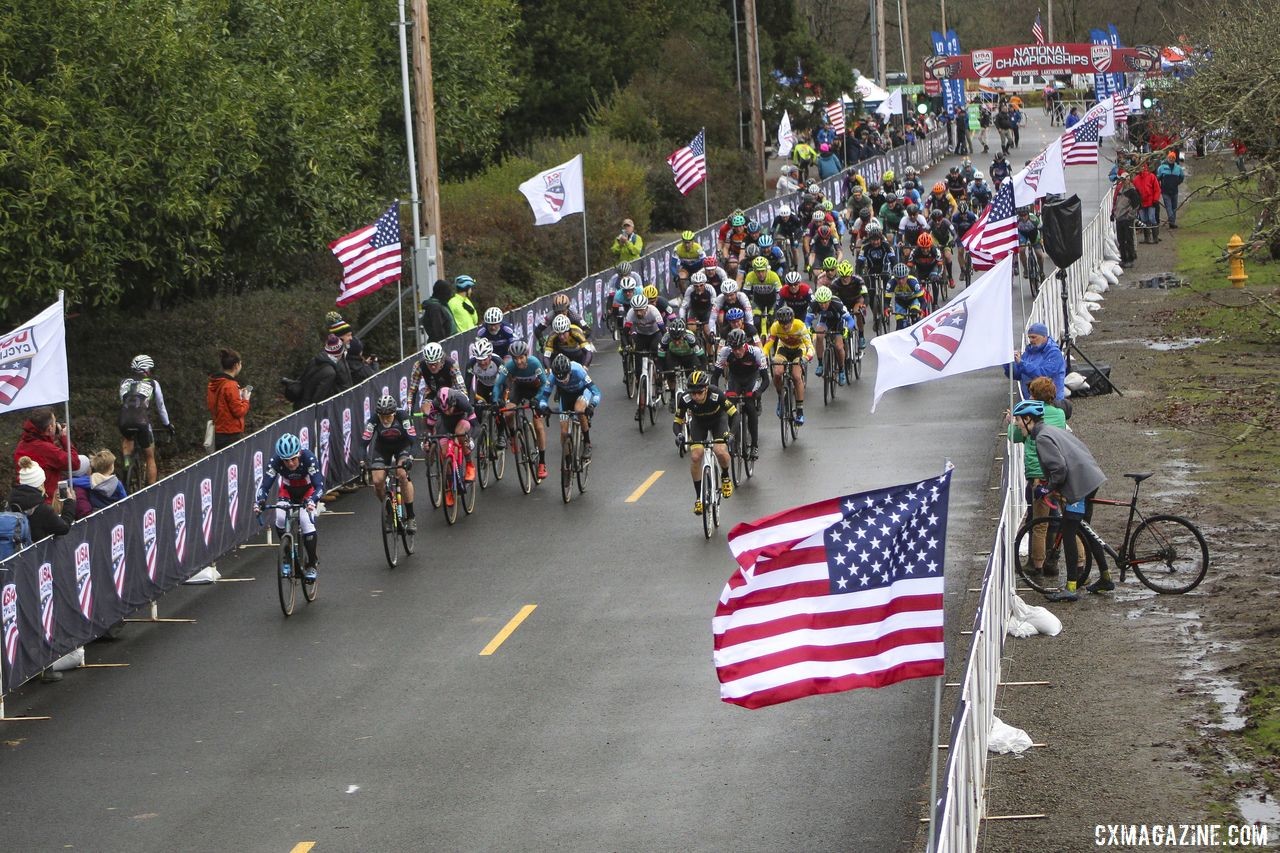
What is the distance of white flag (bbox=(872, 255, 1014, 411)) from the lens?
13328mm

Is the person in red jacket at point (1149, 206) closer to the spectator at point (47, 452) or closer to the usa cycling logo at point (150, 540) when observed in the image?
the spectator at point (47, 452)

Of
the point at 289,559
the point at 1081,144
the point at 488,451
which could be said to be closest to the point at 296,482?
the point at 289,559

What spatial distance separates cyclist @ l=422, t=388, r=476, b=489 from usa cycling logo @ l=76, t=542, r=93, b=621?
525 cm

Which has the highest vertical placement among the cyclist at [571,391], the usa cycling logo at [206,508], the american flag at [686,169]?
the american flag at [686,169]

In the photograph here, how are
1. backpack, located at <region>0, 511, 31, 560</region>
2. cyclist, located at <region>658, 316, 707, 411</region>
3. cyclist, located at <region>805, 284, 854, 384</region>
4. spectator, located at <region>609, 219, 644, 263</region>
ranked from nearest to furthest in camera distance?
backpack, located at <region>0, 511, 31, 560</region> < cyclist, located at <region>658, 316, 707, 411</region> < cyclist, located at <region>805, 284, 854, 384</region> < spectator, located at <region>609, 219, 644, 263</region>

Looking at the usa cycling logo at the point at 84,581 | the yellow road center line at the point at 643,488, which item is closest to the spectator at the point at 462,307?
the yellow road center line at the point at 643,488

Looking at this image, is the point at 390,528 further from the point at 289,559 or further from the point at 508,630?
the point at 508,630

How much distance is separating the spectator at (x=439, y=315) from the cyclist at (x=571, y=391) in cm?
533

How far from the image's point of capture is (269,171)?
26.9 meters

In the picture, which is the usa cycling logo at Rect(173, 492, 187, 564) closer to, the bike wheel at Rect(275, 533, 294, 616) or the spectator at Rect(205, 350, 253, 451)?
the bike wheel at Rect(275, 533, 294, 616)

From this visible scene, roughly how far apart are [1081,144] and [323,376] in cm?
2108

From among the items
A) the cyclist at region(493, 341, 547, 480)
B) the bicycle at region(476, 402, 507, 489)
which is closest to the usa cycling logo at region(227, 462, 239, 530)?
the bicycle at region(476, 402, 507, 489)

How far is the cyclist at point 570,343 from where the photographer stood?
22.4 metres

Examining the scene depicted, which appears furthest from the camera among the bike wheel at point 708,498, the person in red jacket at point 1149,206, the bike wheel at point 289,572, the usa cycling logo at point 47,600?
the person in red jacket at point 1149,206
